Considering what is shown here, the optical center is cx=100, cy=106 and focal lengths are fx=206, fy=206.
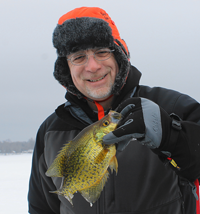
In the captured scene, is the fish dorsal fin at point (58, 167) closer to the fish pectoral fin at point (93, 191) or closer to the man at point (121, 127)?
the fish pectoral fin at point (93, 191)

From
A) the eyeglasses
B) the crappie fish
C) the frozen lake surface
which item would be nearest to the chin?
the eyeglasses

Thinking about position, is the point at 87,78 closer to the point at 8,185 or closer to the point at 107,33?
the point at 107,33

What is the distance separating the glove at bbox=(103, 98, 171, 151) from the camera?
1.39m

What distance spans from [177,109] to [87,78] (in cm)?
99

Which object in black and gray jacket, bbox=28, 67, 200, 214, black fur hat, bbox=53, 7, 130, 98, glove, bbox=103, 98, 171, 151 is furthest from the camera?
black fur hat, bbox=53, 7, 130, 98

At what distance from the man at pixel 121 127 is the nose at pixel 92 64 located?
0.4 inches

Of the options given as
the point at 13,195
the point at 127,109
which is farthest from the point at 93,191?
the point at 13,195

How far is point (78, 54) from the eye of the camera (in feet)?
7.41

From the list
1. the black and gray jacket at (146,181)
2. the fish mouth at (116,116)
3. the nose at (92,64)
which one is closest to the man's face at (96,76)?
the nose at (92,64)

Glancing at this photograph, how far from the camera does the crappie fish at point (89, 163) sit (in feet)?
4.93

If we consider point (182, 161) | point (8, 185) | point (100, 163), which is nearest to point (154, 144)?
point (182, 161)

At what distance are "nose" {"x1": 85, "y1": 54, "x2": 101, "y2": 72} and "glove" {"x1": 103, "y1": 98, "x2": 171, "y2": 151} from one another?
870 mm

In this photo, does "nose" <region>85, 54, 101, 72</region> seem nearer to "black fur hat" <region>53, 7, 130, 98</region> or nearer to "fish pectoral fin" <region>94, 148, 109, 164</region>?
"black fur hat" <region>53, 7, 130, 98</region>

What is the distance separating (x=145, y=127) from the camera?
4.55 ft
